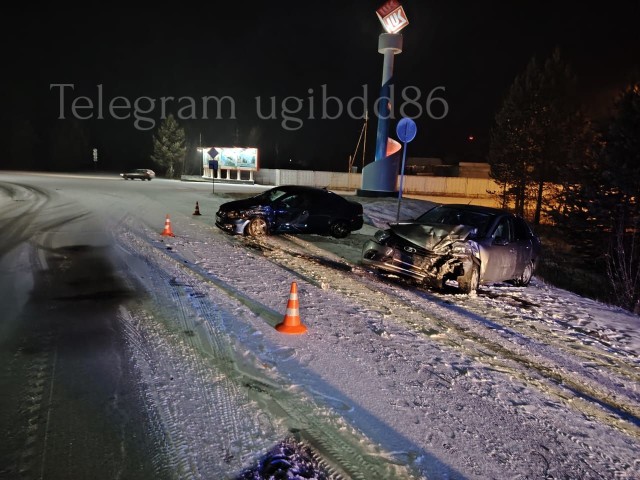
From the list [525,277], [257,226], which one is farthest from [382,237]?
[257,226]

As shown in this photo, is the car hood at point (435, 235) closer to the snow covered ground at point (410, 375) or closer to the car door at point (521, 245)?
the snow covered ground at point (410, 375)

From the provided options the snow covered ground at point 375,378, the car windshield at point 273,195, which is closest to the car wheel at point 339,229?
the car windshield at point 273,195

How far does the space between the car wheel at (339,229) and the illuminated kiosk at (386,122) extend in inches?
568

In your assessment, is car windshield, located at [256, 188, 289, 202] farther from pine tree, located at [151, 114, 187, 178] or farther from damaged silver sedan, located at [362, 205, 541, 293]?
pine tree, located at [151, 114, 187, 178]

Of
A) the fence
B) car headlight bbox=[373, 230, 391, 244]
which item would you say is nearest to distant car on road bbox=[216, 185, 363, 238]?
car headlight bbox=[373, 230, 391, 244]

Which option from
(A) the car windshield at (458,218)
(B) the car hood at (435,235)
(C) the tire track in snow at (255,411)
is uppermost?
(A) the car windshield at (458,218)

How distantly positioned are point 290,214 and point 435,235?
5701mm

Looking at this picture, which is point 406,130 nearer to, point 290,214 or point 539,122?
point 290,214

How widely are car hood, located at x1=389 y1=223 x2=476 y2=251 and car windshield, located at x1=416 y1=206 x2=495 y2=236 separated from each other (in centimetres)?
47

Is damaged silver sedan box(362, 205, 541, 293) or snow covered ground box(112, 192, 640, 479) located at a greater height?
damaged silver sedan box(362, 205, 541, 293)

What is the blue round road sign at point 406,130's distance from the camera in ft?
39.3

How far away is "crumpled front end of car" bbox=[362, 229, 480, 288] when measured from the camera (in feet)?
25.5

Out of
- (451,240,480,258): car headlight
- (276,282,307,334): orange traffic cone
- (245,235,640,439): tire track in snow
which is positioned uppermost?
(451,240,480,258): car headlight

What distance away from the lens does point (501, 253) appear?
325 inches
